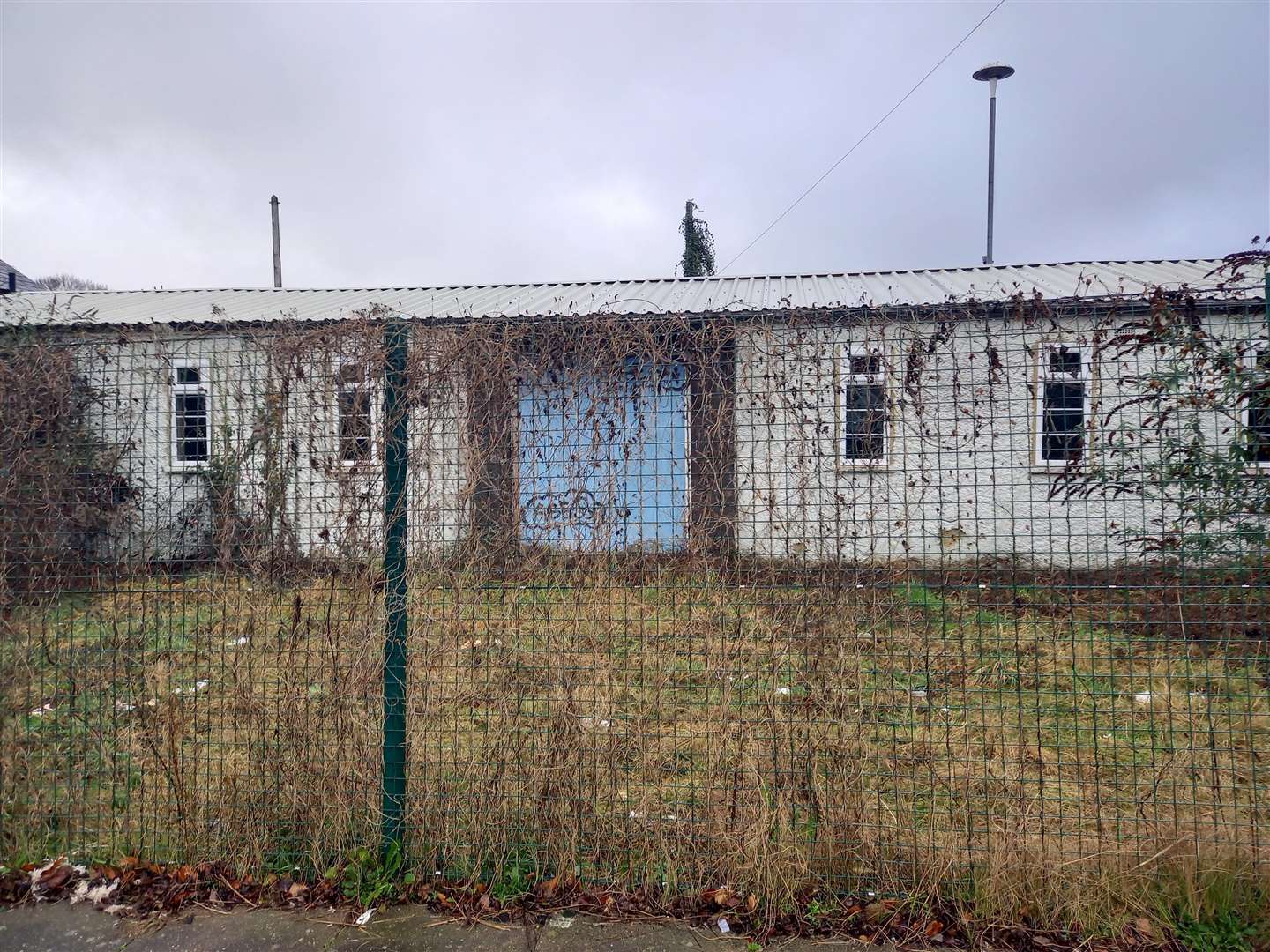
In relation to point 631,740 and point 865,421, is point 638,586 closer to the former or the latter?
point 631,740

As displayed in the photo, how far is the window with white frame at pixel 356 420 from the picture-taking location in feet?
10.9

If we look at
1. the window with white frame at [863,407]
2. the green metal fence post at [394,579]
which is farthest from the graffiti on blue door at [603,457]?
the window with white frame at [863,407]

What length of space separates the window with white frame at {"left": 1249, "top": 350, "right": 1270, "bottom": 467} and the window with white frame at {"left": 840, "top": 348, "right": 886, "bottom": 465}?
4.62 ft

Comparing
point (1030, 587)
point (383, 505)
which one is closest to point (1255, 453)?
point (1030, 587)

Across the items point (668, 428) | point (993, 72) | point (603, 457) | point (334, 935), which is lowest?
point (334, 935)

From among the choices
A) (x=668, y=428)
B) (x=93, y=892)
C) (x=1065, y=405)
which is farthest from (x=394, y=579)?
(x=1065, y=405)

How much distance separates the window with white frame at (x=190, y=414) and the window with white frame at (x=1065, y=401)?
3.60m

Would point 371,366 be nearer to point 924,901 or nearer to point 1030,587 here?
point 1030,587

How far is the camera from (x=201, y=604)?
11.3 ft

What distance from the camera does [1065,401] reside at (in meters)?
3.03

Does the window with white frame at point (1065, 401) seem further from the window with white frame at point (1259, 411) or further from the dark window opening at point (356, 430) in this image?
the dark window opening at point (356, 430)

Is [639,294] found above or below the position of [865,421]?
above

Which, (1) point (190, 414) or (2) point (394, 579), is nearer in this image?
(2) point (394, 579)

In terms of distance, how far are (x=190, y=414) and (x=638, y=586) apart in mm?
2219
